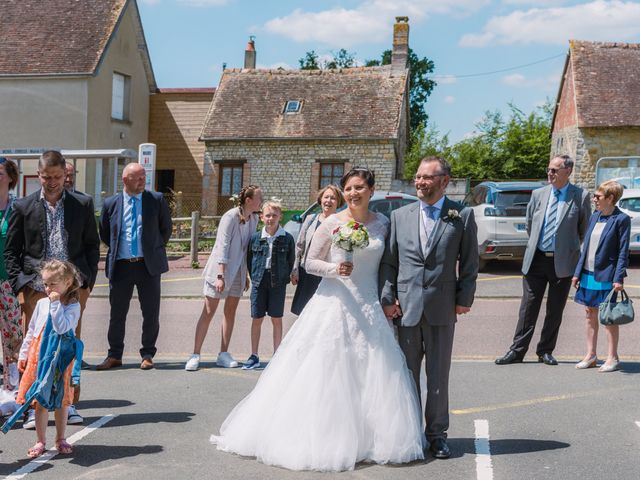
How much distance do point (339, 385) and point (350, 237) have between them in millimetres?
1024

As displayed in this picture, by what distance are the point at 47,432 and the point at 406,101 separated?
33.6 metres

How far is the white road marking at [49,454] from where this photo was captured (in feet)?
17.9

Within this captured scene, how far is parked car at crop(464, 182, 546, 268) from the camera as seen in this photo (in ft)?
56.6

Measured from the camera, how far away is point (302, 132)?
33.9 meters

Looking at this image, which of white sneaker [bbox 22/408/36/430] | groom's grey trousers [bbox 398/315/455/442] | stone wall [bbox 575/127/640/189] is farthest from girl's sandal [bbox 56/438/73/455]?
stone wall [bbox 575/127/640/189]

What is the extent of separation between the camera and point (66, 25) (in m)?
33.3

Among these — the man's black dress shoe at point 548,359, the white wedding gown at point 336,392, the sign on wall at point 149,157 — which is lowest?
the man's black dress shoe at point 548,359

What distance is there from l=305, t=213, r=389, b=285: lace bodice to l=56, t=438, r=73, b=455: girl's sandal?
2.13 meters

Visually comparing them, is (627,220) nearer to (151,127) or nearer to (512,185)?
(512,185)

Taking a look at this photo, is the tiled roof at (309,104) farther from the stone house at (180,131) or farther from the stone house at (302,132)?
the stone house at (180,131)

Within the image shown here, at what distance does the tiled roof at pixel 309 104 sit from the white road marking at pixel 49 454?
2689 centimetres

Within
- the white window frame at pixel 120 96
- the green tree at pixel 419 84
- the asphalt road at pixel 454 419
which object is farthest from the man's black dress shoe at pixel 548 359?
the green tree at pixel 419 84

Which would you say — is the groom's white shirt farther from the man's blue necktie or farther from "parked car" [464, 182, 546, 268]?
"parked car" [464, 182, 546, 268]

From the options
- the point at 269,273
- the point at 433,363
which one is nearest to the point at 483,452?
the point at 433,363
